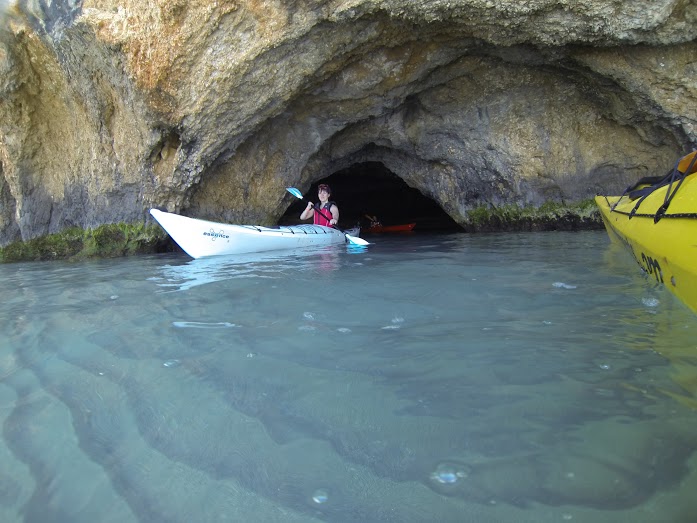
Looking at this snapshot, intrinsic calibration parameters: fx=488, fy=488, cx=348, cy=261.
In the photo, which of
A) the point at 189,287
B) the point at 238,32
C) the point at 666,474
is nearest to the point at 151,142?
the point at 238,32

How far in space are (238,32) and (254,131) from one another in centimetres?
175

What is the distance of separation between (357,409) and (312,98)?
23.5 ft

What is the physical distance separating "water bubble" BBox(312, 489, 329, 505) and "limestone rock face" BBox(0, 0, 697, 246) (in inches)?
244

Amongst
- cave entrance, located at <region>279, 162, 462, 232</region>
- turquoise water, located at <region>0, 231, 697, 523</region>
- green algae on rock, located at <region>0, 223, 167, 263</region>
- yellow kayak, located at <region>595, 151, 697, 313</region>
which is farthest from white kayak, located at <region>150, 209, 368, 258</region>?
cave entrance, located at <region>279, 162, 462, 232</region>

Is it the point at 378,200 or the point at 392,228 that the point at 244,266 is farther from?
the point at 378,200

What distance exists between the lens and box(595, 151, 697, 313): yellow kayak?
2.35m

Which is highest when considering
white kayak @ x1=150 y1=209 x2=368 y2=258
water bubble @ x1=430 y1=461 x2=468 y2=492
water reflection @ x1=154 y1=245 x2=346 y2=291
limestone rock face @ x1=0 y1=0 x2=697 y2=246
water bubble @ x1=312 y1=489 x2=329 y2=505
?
limestone rock face @ x1=0 y1=0 x2=697 y2=246

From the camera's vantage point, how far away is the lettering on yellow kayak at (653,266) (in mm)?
2946

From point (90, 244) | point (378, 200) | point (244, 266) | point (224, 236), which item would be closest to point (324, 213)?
point (224, 236)

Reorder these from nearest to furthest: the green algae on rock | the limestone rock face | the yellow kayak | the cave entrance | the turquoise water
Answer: the turquoise water < the yellow kayak < the limestone rock face < the green algae on rock < the cave entrance

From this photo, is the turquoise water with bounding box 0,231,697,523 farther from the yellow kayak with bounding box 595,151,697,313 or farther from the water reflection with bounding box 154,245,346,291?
the water reflection with bounding box 154,245,346,291

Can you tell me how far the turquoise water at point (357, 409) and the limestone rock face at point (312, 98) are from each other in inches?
171

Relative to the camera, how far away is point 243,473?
1506mm

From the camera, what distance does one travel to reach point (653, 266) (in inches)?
122
